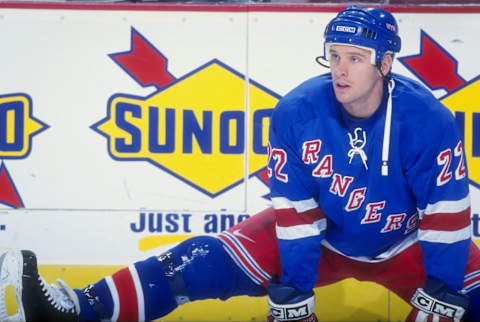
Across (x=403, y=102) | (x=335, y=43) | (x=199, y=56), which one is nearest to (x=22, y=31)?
(x=199, y=56)

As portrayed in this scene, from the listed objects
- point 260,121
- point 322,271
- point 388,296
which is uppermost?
point 260,121

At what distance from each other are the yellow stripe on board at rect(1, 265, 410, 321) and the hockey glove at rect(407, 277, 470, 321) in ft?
2.16

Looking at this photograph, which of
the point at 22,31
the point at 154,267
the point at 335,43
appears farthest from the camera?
the point at 22,31

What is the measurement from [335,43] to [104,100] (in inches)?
42.5

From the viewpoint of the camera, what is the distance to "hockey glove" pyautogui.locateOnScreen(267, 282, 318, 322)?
87.2 inches

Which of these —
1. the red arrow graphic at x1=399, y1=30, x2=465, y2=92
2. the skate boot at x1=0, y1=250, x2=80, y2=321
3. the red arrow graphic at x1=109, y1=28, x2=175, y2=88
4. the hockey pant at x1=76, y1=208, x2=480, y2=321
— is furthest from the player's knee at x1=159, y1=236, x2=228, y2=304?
the red arrow graphic at x1=399, y1=30, x2=465, y2=92

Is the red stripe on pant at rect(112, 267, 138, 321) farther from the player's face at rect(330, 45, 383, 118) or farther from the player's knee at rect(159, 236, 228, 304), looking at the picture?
the player's face at rect(330, 45, 383, 118)

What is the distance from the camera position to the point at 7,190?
285 centimetres

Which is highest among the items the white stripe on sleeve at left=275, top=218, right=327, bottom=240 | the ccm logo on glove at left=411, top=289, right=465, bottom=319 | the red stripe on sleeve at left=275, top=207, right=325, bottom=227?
the red stripe on sleeve at left=275, top=207, right=325, bottom=227

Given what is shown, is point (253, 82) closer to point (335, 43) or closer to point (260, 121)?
point (260, 121)

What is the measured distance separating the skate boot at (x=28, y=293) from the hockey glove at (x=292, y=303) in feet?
2.07

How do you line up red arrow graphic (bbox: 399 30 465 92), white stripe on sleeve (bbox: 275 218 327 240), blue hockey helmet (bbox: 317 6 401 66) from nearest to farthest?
blue hockey helmet (bbox: 317 6 401 66) < white stripe on sleeve (bbox: 275 218 327 240) < red arrow graphic (bbox: 399 30 465 92)

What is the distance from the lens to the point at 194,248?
2.40 metres

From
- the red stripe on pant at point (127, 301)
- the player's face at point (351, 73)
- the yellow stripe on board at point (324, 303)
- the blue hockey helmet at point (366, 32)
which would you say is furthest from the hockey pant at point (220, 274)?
the blue hockey helmet at point (366, 32)
